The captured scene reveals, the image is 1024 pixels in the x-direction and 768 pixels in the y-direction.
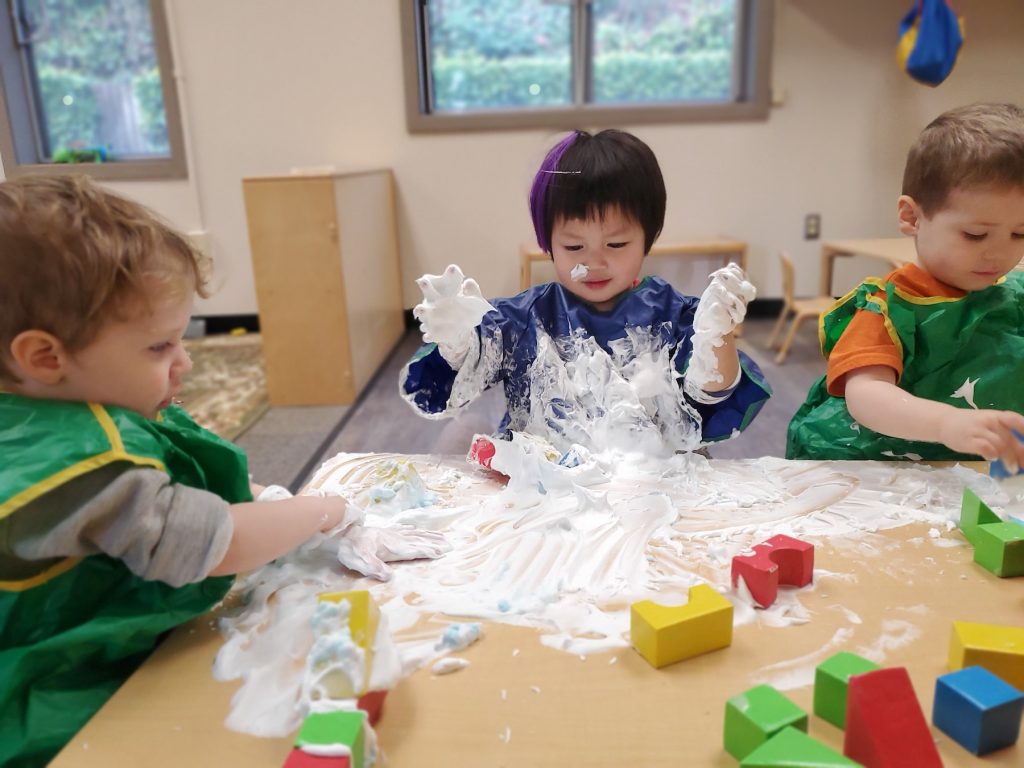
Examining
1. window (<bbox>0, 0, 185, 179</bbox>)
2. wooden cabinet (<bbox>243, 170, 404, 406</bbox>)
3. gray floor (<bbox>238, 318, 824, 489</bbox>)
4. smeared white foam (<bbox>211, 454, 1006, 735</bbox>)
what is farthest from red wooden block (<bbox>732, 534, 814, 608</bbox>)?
wooden cabinet (<bbox>243, 170, 404, 406</bbox>)

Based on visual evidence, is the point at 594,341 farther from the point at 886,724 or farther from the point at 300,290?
the point at 300,290

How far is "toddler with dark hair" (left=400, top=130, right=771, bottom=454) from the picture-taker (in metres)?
0.89

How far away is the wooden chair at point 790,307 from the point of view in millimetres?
2380

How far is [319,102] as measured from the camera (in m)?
2.71

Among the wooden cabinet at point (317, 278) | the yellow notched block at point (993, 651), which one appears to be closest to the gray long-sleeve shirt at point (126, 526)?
the yellow notched block at point (993, 651)

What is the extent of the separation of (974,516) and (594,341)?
47 cm

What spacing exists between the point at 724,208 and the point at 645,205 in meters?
1.25

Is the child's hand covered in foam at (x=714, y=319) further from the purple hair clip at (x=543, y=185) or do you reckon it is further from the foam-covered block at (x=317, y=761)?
the foam-covered block at (x=317, y=761)

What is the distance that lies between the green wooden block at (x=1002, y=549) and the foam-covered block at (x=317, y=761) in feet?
1.74

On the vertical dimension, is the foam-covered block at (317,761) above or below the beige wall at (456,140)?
below

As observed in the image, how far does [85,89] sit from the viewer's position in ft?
4.71

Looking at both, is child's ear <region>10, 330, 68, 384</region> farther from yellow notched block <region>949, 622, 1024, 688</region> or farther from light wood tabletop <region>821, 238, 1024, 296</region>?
light wood tabletop <region>821, 238, 1024, 296</region>

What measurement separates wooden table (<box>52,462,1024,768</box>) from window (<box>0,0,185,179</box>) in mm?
422

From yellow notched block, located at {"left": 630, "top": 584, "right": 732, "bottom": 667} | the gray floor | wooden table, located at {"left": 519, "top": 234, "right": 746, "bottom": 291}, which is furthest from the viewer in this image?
the gray floor
